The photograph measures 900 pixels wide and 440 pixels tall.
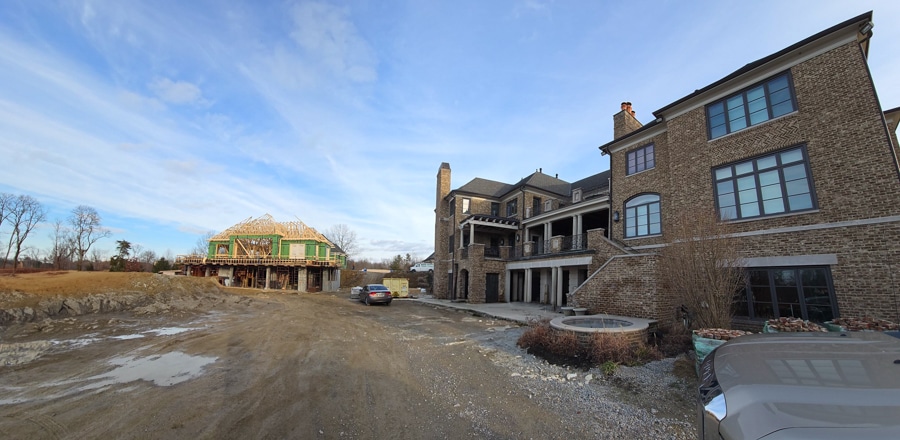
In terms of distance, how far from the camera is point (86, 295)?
15.8 m

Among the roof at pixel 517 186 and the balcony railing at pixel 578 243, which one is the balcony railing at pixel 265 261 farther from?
the balcony railing at pixel 578 243

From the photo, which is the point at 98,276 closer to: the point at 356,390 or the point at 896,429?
the point at 356,390

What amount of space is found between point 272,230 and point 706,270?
4216 cm

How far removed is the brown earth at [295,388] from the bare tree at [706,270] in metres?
3.31

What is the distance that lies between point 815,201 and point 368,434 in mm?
12481

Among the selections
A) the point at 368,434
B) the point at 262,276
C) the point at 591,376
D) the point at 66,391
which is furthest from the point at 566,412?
the point at 262,276

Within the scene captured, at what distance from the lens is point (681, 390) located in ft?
19.4

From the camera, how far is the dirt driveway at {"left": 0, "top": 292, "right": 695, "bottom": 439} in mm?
4715

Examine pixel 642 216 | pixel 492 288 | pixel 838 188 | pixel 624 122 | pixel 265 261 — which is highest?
pixel 624 122

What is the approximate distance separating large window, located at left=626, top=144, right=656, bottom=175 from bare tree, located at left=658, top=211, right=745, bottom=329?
650cm

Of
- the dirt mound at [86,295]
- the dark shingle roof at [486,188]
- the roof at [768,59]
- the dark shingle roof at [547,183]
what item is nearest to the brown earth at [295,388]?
the dirt mound at [86,295]

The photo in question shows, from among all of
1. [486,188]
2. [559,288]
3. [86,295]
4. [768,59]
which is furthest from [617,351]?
[486,188]

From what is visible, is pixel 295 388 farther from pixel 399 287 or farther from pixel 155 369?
pixel 399 287

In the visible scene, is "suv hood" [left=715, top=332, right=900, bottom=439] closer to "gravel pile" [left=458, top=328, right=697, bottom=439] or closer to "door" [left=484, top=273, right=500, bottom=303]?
"gravel pile" [left=458, top=328, right=697, bottom=439]
